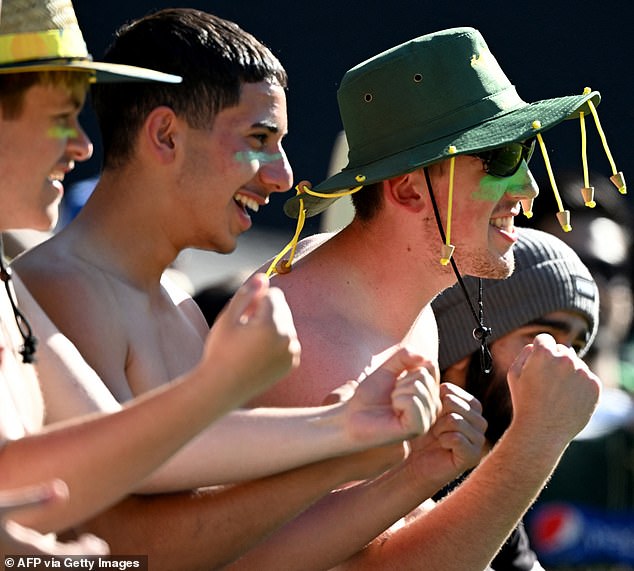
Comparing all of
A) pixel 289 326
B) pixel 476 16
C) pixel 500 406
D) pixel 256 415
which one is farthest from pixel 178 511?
pixel 476 16

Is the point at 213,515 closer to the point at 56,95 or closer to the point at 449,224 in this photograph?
the point at 56,95

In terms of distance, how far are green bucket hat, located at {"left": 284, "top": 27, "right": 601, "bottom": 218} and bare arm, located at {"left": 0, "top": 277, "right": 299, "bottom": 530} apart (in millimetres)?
1379

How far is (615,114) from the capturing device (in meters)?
8.42

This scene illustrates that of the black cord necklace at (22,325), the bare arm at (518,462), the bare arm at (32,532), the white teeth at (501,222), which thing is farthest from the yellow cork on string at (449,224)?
the bare arm at (32,532)

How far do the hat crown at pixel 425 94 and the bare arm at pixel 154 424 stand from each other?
143 centimetres

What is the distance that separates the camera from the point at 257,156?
310 centimetres

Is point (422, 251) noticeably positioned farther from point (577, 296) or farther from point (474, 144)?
point (577, 296)

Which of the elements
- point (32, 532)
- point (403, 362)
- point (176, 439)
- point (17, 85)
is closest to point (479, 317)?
point (403, 362)

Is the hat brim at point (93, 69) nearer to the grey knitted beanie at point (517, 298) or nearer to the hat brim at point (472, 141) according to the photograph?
the hat brim at point (472, 141)

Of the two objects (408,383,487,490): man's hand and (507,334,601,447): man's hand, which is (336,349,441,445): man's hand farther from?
(507,334,601,447): man's hand

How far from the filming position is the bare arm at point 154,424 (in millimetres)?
2195

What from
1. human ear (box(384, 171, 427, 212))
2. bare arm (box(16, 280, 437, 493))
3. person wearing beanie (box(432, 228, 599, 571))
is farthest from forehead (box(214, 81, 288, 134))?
person wearing beanie (box(432, 228, 599, 571))

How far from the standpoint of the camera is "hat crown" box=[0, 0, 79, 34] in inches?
105

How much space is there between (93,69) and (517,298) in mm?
1794
